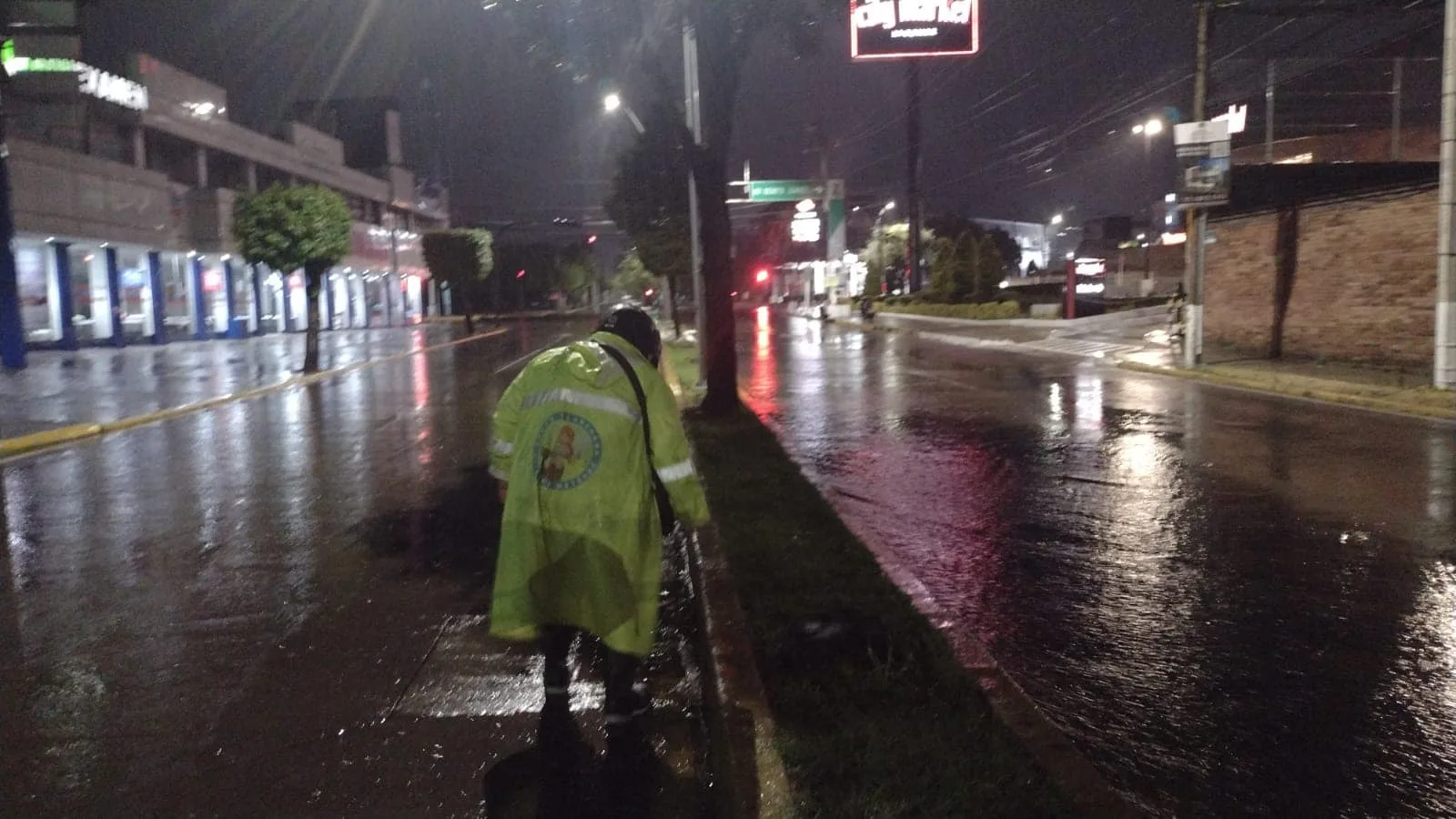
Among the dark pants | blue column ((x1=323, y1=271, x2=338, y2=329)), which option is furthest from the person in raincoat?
blue column ((x1=323, y1=271, x2=338, y2=329))

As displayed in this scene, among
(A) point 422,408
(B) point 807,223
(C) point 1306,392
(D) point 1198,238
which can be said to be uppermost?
(B) point 807,223

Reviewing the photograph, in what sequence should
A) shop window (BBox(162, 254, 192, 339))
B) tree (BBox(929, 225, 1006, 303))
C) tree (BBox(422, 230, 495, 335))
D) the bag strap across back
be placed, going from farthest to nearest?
tree (BBox(422, 230, 495, 335)), tree (BBox(929, 225, 1006, 303)), shop window (BBox(162, 254, 192, 339)), the bag strap across back

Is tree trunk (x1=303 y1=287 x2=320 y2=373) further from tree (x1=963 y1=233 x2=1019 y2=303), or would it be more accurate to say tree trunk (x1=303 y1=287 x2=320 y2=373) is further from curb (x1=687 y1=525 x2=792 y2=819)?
tree (x1=963 y1=233 x2=1019 y2=303)

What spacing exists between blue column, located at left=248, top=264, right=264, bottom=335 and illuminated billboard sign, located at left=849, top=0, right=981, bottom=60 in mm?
24760

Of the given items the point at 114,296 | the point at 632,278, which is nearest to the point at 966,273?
the point at 632,278

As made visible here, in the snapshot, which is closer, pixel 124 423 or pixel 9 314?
pixel 124 423

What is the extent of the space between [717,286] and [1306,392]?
30.2 ft

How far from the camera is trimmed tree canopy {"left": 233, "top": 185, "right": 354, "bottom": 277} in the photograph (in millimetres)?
26250

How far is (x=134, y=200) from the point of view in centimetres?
3706

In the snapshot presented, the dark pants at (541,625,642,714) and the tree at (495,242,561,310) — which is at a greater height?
the tree at (495,242,561,310)

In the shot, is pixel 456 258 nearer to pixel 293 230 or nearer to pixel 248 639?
pixel 293 230

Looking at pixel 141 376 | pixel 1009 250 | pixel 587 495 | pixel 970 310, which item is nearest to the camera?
pixel 587 495

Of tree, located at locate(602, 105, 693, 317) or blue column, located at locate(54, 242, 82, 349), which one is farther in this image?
blue column, located at locate(54, 242, 82, 349)

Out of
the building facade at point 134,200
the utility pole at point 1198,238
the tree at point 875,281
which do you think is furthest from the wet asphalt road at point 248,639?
the tree at point 875,281
